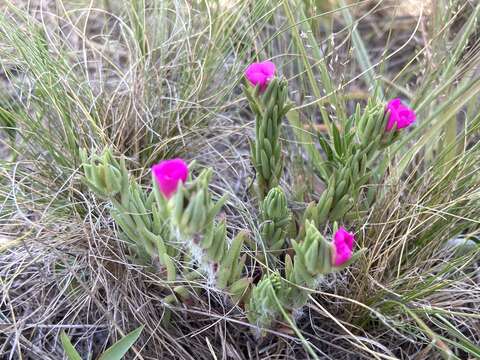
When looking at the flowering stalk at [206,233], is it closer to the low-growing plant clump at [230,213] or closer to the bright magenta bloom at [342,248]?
the low-growing plant clump at [230,213]

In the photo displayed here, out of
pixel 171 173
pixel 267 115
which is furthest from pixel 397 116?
pixel 171 173

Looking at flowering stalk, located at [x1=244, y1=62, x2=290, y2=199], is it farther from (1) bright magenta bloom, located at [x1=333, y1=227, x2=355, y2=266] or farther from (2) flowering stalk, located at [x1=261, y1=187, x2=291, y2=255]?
(1) bright magenta bloom, located at [x1=333, y1=227, x2=355, y2=266]

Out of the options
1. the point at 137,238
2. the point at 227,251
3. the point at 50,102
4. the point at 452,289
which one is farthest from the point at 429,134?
the point at 50,102

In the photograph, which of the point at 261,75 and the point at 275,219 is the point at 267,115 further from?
the point at 275,219

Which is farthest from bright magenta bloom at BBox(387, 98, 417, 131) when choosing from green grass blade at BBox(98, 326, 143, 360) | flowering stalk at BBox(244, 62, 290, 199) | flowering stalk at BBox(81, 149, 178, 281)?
green grass blade at BBox(98, 326, 143, 360)

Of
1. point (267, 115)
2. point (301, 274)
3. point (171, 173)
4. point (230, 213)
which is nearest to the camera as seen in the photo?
point (171, 173)
